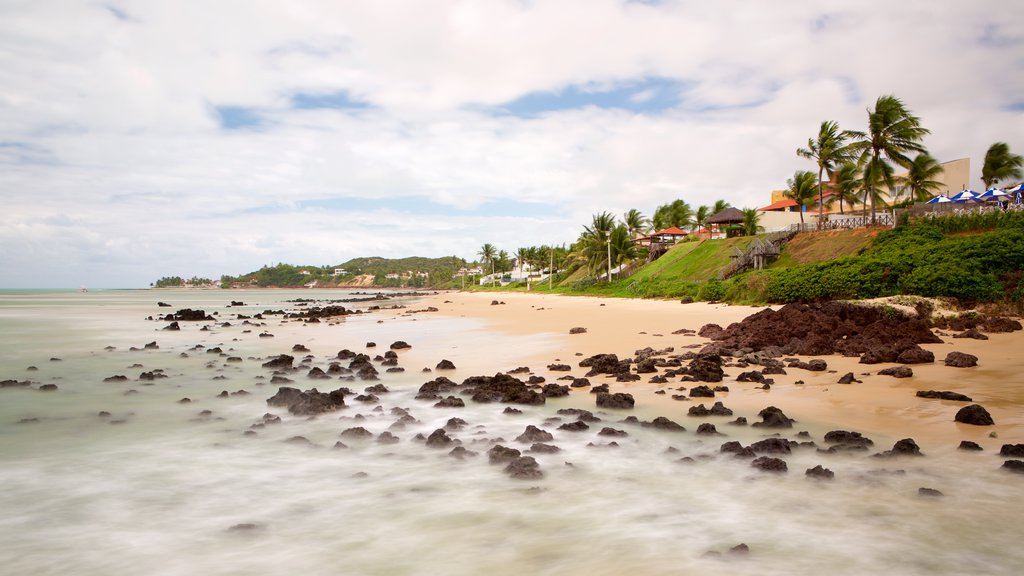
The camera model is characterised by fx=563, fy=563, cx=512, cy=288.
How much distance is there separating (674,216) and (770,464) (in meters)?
93.2

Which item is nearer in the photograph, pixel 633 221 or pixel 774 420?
pixel 774 420

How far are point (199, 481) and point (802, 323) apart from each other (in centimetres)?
1561

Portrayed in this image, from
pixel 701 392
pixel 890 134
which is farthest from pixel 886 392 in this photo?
pixel 890 134

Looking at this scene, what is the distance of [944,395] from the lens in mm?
9516

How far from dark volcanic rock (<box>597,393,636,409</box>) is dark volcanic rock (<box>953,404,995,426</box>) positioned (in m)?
4.82

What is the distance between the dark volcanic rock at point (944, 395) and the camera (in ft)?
30.8

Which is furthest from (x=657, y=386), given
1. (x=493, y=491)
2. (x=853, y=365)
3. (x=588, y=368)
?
(x=493, y=491)

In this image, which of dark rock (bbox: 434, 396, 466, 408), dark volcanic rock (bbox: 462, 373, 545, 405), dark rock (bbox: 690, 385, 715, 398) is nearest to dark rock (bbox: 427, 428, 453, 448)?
dark rock (bbox: 434, 396, 466, 408)

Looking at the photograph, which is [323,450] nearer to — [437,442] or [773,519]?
[437,442]

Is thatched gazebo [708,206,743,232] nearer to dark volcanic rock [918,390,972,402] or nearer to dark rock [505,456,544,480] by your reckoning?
dark volcanic rock [918,390,972,402]

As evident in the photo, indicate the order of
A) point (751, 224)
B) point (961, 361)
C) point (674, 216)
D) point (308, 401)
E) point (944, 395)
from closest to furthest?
1. point (944, 395)
2. point (308, 401)
3. point (961, 361)
4. point (751, 224)
5. point (674, 216)

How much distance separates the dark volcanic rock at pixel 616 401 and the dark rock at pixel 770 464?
11.2 ft

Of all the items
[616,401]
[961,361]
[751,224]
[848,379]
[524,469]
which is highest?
[751,224]

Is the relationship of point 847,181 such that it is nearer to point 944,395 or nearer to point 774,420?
point 944,395
